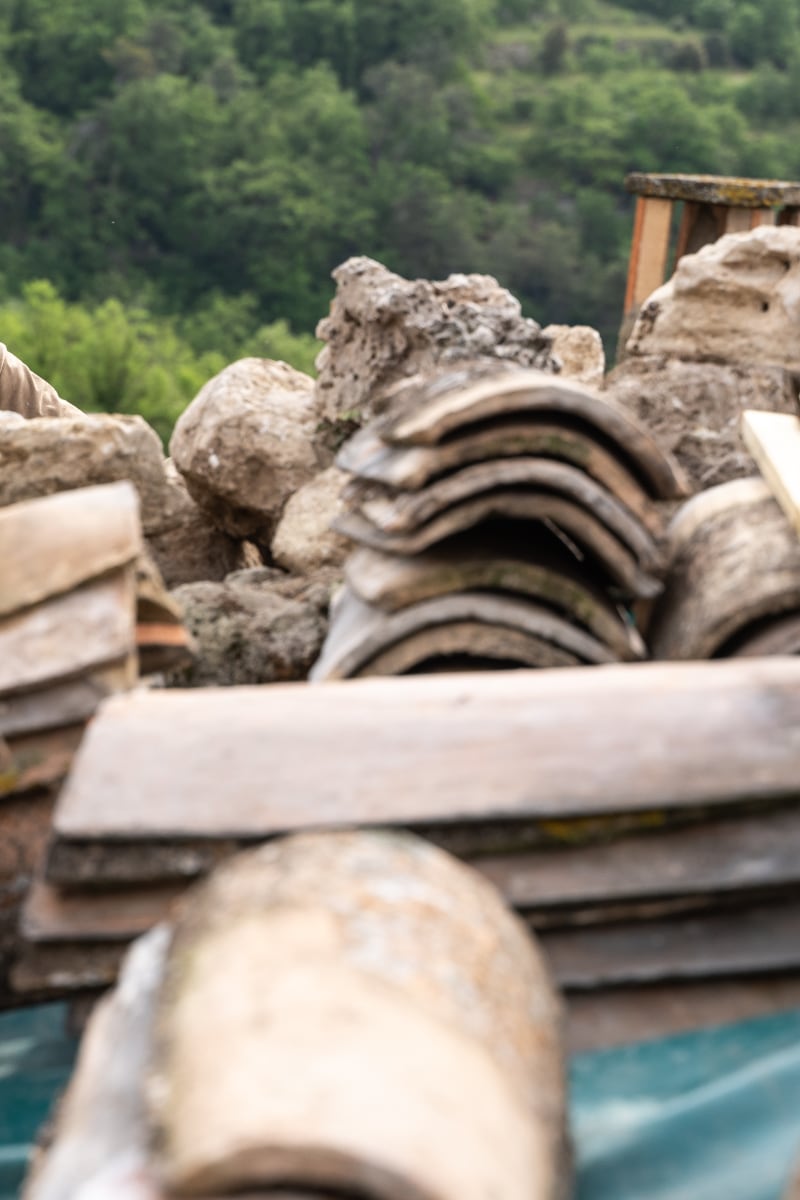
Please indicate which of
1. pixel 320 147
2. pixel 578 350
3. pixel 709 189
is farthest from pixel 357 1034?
pixel 320 147

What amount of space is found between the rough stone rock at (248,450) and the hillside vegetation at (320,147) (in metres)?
38.0

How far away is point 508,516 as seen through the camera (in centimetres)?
233

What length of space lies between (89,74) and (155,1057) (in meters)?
54.9

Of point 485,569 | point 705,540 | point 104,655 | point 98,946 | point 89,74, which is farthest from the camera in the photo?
point 89,74

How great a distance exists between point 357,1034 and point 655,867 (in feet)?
2.09

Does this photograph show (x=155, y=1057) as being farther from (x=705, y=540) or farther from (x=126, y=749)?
(x=705, y=540)

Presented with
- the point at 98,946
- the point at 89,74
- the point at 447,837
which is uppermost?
the point at 447,837

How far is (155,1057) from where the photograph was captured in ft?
4.41

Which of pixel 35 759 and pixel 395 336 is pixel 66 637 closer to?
pixel 35 759

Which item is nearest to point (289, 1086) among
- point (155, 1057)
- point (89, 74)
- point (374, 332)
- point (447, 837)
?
point (155, 1057)

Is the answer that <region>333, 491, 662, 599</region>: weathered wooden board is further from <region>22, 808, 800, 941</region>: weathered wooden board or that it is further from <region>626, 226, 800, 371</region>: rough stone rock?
<region>626, 226, 800, 371</region>: rough stone rock

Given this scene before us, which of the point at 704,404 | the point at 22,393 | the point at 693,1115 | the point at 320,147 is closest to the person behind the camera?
the point at 693,1115

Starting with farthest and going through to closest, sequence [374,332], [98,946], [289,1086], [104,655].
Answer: [374,332], [104,655], [98,946], [289,1086]

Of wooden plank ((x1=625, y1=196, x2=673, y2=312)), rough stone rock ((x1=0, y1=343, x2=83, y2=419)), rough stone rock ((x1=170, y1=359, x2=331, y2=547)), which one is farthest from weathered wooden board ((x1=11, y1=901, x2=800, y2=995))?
wooden plank ((x1=625, y1=196, x2=673, y2=312))
